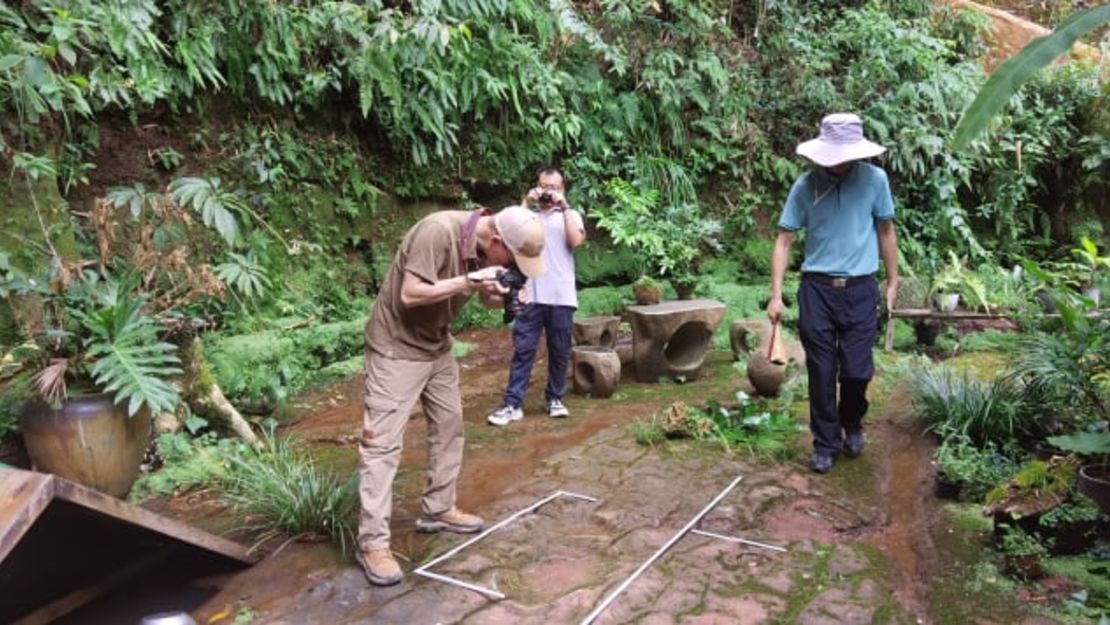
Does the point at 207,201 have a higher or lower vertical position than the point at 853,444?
higher

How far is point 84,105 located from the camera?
488cm

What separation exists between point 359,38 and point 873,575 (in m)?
5.85

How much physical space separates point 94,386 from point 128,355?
31cm

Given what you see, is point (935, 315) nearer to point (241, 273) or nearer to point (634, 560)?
point (634, 560)

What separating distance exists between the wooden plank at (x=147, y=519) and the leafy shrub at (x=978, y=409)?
3.81 meters

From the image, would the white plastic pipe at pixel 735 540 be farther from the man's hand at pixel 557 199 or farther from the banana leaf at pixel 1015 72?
the man's hand at pixel 557 199

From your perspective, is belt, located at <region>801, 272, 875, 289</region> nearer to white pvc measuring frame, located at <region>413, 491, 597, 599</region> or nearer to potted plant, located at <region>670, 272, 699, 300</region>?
white pvc measuring frame, located at <region>413, 491, 597, 599</region>

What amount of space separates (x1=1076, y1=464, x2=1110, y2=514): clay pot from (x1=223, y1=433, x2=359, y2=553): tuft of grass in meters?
3.03

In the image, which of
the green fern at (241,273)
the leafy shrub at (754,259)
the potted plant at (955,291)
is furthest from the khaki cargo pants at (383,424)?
the leafy shrub at (754,259)

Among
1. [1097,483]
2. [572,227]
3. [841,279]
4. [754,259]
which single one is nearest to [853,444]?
[841,279]

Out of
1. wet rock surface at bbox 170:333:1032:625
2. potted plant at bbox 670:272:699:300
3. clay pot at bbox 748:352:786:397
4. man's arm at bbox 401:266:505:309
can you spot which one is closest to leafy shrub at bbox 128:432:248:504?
wet rock surface at bbox 170:333:1032:625

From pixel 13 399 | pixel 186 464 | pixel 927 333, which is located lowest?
pixel 927 333

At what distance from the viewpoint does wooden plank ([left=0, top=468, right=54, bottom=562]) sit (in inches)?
103

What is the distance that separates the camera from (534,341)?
5.35m
